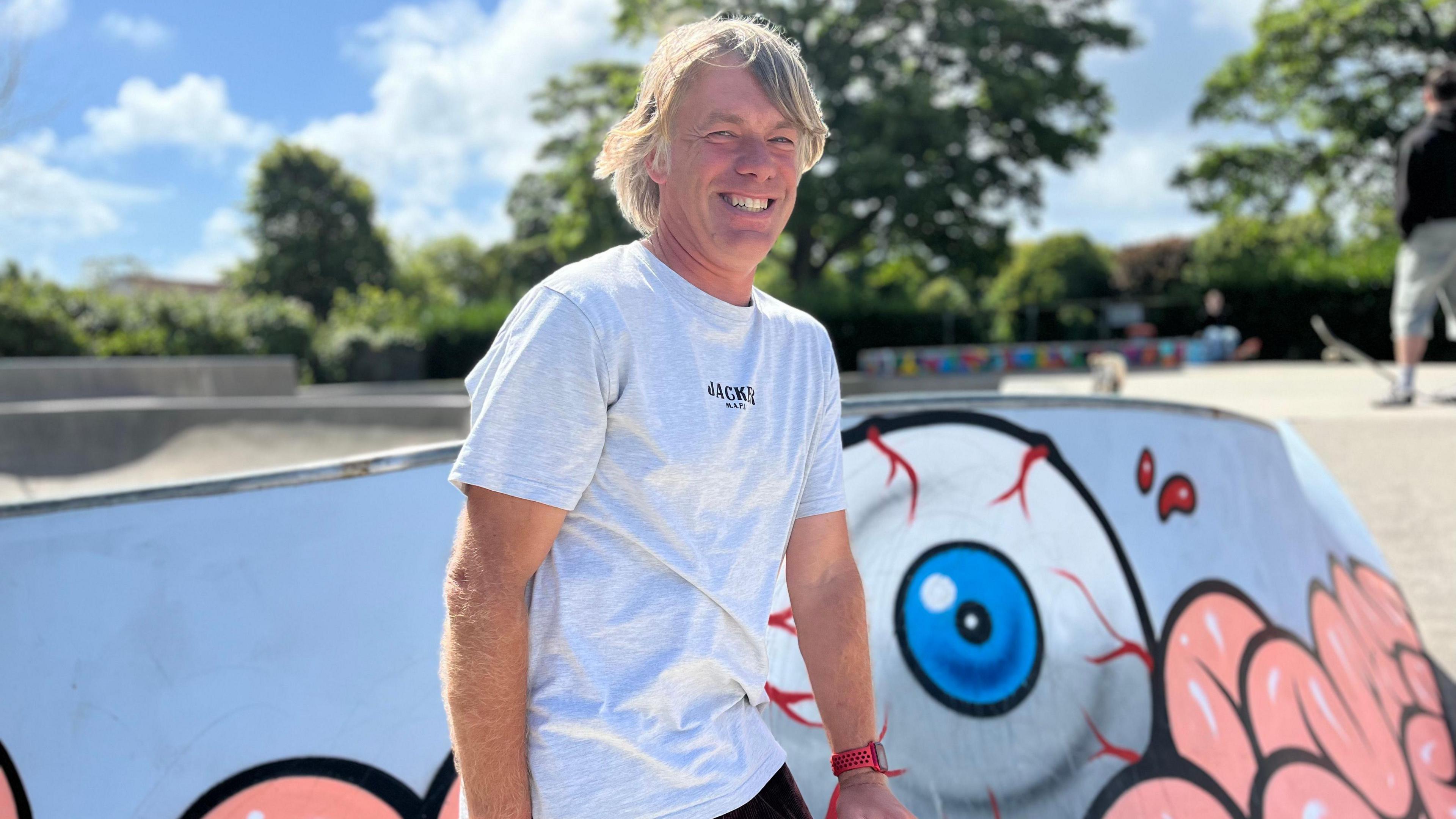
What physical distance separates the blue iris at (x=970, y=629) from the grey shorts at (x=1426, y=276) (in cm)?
518

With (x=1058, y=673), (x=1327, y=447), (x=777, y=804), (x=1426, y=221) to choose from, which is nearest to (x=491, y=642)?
(x=777, y=804)

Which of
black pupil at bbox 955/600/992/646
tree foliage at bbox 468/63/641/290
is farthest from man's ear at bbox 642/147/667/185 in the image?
tree foliage at bbox 468/63/641/290

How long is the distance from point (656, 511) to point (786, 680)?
48.2 inches

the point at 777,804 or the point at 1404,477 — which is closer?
the point at 777,804

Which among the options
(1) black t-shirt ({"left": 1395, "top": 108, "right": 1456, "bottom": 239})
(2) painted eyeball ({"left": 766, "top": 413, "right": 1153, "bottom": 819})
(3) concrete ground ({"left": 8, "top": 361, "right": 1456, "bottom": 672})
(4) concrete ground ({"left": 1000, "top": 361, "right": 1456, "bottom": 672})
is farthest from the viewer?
(1) black t-shirt ({"left": 1395, "top": 108, "right": 1456, "bottom": 239})

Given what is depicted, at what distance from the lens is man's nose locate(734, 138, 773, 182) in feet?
4.33

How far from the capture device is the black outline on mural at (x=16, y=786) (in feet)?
5.75

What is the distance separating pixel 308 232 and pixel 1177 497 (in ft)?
188

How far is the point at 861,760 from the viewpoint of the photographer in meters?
1.48

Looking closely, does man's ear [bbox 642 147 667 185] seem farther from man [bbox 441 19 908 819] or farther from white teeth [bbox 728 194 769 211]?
white teeth [bbox 728 194 769 211]

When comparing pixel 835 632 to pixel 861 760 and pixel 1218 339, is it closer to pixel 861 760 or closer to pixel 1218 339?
pixel 861 760

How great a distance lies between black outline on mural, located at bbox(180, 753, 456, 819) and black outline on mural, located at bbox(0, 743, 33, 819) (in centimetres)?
35

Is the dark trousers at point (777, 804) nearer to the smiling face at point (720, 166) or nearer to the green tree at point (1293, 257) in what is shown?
the smiling face at point (720, 166)

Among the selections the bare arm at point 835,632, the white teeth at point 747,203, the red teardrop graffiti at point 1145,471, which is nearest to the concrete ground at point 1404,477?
the red teardrop graffiti at point 1145,471
